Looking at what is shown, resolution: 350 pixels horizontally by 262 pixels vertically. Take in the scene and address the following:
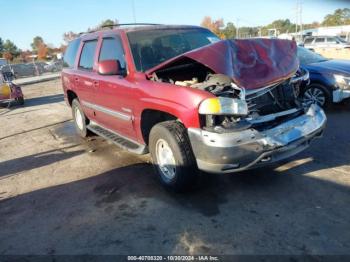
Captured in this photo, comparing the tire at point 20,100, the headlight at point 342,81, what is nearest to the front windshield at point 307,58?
the headlight at point 342,81

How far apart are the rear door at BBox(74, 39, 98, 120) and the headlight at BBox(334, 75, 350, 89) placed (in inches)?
193

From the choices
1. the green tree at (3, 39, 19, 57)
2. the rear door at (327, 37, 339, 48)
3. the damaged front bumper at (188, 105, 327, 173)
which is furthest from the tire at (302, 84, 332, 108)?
the green tree at (3, 39, 19, 57)

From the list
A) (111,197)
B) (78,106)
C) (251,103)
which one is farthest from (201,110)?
(78,106)

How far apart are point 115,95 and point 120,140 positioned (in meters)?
0.70

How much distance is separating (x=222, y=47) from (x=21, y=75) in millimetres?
39956

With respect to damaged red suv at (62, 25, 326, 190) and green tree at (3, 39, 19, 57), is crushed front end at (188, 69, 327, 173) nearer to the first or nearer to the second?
damaged red suv at (62, 25, 326, 190)

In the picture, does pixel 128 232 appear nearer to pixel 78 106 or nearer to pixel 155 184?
pixel 155 184

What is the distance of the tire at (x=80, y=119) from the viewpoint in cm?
683

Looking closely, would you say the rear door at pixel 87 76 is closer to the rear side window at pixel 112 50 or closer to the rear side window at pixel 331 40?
the rear side window at pixel 112 50

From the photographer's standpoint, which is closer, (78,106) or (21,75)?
(78,106)

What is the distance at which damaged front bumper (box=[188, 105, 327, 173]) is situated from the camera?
10.9 feet

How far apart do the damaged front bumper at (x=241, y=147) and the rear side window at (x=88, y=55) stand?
301 cm

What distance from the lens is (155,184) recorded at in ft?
14.5

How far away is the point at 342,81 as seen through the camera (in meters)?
7.05
